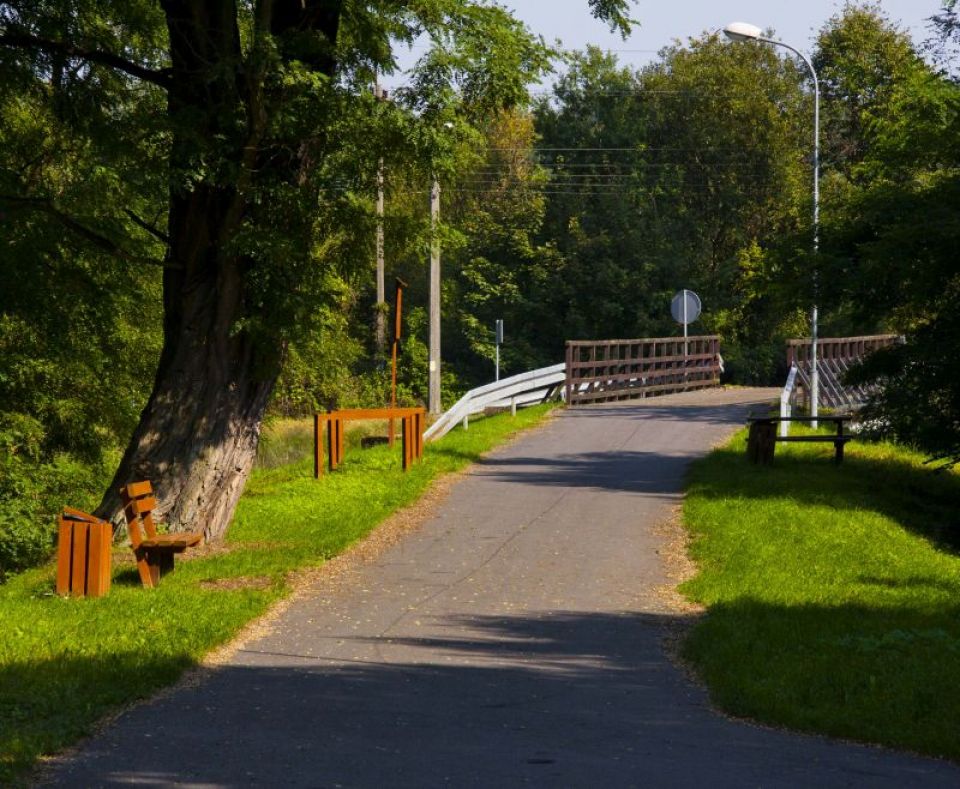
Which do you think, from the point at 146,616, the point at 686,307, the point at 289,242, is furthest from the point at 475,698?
the point at 686,307

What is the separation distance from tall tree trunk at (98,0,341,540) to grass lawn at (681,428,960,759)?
16.3 feet

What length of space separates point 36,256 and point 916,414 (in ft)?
38.3

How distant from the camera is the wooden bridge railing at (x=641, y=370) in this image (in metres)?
35.6

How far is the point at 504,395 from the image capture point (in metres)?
31.5

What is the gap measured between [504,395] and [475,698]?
73.5 feet

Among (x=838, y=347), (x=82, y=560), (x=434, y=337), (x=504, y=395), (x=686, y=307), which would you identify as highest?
(x=686, y=307)

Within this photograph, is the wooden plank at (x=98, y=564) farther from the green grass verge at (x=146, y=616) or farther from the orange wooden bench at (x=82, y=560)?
the green grass verge at (x=146, y=616)

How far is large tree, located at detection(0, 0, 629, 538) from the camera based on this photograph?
15523 mm

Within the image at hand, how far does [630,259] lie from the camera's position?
2215 inches

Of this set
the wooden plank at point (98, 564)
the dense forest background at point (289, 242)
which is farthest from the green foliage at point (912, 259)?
the wooden plank at point (98, 564)

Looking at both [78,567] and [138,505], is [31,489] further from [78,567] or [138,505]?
[78,567]

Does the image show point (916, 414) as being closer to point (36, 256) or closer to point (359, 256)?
point (359, 256)

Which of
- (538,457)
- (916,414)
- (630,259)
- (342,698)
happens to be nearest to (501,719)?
(342,698)

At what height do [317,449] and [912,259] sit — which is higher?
[912,259]
